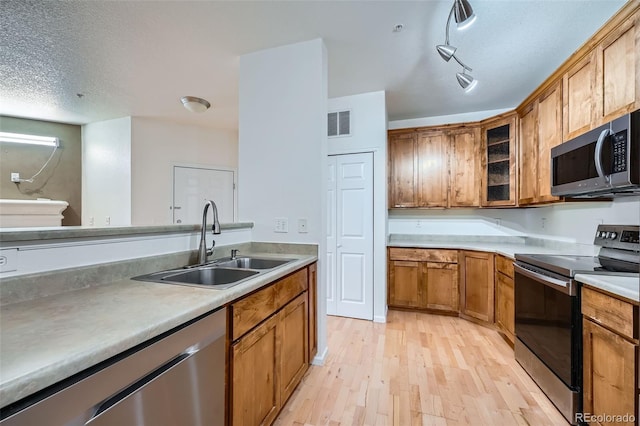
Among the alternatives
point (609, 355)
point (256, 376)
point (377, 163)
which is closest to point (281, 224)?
point (256, 376)

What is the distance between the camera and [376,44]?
2.22 meters

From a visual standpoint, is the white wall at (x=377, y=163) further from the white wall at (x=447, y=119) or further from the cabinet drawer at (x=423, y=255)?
the white wall at (x=447, y=119)

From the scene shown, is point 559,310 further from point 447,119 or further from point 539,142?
point 447,119

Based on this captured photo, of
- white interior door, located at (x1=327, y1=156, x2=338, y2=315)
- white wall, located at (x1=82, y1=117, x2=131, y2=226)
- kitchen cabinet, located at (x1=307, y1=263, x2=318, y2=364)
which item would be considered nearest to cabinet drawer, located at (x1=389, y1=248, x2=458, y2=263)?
white interior door, located at (x1=327, y1=156, x2=338, y2=315)

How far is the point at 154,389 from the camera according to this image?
0.81m

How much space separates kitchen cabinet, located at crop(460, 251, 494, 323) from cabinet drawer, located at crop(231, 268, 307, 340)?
2163 mm

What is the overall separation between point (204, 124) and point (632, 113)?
4.82m

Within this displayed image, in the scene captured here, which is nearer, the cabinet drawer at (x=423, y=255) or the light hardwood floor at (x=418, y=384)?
the light hardwood floor at (x=418, y=384)

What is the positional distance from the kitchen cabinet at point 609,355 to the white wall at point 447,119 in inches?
109

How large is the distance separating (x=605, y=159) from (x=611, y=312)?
0.85 meters

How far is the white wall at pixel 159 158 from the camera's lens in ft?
13.1

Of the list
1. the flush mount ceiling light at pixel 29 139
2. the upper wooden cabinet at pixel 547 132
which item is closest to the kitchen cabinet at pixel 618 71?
the upper wooden cabinet at pixel 547 132

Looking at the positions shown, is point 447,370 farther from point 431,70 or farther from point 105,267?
point 431,70

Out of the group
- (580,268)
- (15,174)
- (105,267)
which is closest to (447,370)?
(580,268)
